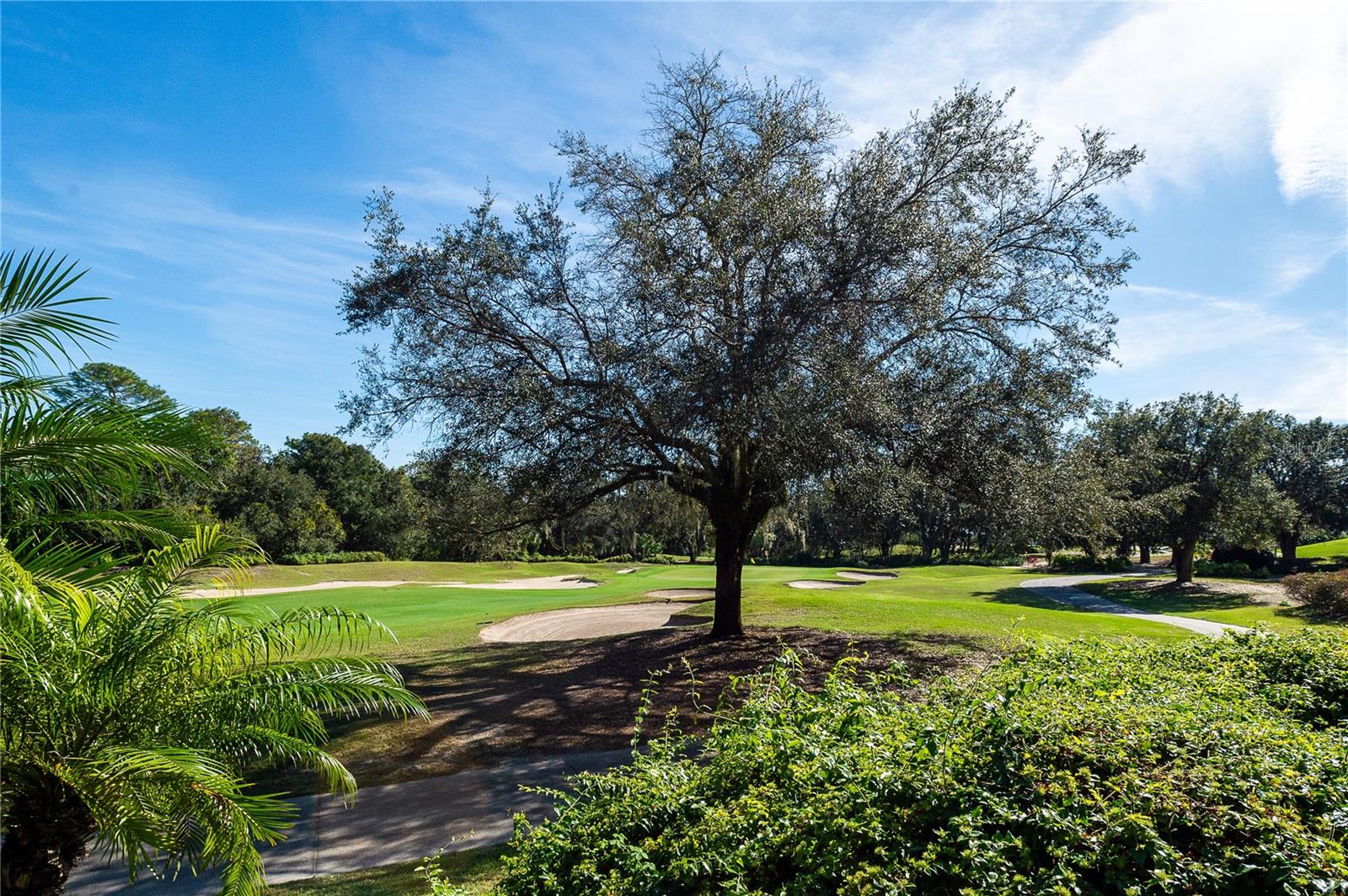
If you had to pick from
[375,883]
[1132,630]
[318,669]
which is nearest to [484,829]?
[375,883]

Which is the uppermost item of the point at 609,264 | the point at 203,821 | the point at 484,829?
the point at 609,264

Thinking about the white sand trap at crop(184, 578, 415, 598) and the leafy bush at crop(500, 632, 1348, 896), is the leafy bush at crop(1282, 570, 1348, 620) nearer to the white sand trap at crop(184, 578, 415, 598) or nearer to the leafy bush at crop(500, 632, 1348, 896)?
the leafy bush at crop(500, 632, 1348, 896)

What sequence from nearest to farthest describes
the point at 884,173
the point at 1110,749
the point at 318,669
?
the point at 1110,749, the point at 318,669, the point at 884,173

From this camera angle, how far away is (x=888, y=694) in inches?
210

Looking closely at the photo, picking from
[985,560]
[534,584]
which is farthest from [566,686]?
[985,560]

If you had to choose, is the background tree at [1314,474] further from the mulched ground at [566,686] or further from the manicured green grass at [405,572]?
the mulched ground at [566,686]

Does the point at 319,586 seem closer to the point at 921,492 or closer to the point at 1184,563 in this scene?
the point at 921,492

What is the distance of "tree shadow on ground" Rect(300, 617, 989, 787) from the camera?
29.2 ft

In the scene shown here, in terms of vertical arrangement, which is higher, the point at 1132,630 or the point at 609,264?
the point at 609,264

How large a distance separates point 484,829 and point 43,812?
339cm

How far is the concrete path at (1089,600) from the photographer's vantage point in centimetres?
2031

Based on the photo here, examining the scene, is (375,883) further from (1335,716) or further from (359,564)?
(359,564)

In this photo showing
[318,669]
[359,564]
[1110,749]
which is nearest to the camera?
[1110,749]

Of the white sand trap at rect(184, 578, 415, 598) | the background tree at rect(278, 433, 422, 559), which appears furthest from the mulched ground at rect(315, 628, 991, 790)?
the background tree at rect(278, 433, 422, 559)
